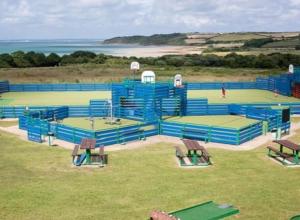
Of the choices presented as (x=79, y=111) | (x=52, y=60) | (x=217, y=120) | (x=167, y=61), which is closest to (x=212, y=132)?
(x=217, y=120)

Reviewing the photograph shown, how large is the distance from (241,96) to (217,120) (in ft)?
47.6

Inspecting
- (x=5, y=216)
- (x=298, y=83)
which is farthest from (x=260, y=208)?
(x=298, y=83)

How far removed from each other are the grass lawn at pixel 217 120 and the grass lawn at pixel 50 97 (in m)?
11.2

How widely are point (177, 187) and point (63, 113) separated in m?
15.7

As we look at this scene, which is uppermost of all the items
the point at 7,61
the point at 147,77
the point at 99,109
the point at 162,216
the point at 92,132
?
the point at 147,77

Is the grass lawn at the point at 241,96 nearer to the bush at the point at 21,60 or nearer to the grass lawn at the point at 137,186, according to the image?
the grass lawn at the point at 137,186

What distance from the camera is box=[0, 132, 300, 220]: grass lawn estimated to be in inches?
507

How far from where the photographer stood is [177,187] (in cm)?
1494

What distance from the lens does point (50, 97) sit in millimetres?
41094

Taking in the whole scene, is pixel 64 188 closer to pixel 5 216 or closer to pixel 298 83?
pixel 5 216

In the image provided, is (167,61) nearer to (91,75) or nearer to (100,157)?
(91,75)

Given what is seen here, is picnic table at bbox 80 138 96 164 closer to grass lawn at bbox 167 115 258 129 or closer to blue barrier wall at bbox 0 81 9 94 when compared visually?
grass lawn at bbox 167 115 258 129

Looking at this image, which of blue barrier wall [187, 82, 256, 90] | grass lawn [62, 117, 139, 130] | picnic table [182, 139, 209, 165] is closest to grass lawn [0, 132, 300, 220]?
picnic table [182, 139, 209, 165]

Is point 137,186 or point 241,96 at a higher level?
point 137,186
